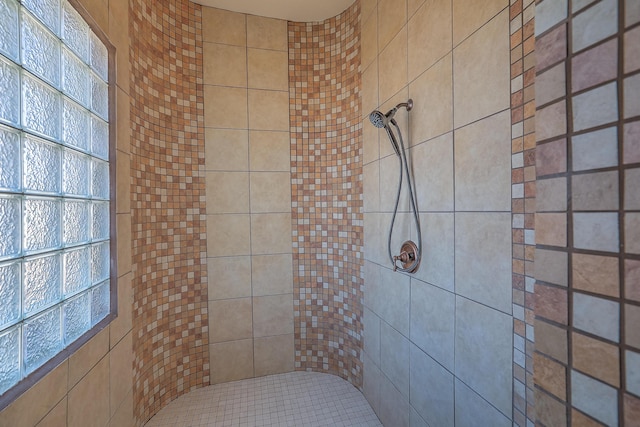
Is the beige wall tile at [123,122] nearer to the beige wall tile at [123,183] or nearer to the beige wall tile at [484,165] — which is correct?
the beige wall tile at [123,183]

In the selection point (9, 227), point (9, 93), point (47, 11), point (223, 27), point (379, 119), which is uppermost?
point (223, 27)

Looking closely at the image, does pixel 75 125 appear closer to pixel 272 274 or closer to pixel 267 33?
pixel 272 274

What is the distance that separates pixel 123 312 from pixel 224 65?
175 cm

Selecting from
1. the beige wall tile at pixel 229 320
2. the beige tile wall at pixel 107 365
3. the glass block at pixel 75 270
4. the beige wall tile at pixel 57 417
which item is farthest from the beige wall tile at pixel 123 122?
the beige wall tile at pixel 229 320

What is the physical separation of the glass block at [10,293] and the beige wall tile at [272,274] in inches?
60.1

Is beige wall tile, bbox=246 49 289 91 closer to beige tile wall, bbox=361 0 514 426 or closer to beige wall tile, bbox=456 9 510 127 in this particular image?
beige tile wall, bbox=361 0 514 426

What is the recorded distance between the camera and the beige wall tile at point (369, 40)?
6.06 ft

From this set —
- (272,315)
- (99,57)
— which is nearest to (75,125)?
(99,57)

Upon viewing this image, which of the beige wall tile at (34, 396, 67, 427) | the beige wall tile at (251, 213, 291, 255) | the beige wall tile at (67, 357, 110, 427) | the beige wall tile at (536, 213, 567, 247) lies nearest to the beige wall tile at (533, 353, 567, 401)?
the beige wall tile at (536, 213, 567, 247)

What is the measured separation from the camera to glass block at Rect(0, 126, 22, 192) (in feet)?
2.56

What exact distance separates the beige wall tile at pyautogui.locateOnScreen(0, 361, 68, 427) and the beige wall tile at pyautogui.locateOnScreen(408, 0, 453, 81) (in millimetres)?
1749

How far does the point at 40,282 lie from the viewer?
0.93m

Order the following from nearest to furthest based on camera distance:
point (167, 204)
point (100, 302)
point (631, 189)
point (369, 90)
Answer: point (631, 189) → point (100, 302) → point (369, 90) → point (167, 204)

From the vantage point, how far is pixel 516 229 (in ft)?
3.09
